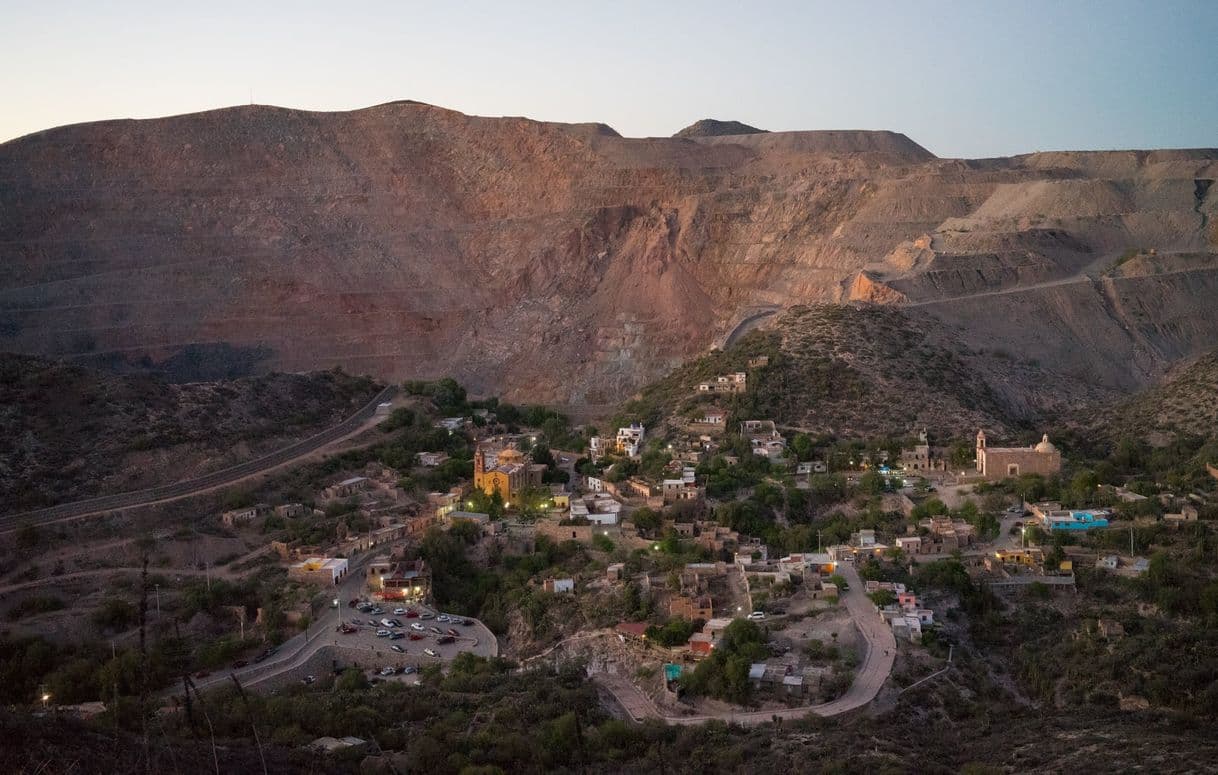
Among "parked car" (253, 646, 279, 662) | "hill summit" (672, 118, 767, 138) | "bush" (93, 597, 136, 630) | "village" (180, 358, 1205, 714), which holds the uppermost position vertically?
"hill summit" (672, 118, 767, 138)

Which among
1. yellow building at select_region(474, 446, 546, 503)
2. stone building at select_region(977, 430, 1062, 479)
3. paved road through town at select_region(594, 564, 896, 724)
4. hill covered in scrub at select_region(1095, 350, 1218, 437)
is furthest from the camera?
hill covered in scrub at select_region(1095, 350, 1218, 437)

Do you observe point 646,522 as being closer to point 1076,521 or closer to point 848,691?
point 1076,521

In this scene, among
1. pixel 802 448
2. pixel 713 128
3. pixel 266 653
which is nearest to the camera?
pixel 266 653

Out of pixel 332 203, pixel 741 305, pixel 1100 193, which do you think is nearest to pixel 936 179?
pixel 1100 193

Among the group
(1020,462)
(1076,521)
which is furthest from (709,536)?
(1020,462)

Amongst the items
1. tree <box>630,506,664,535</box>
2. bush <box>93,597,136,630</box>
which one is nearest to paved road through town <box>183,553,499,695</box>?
bush <box>93,597,136,630</box>

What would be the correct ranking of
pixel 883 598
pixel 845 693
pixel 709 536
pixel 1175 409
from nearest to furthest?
pixel 845 693
pixel 883 598
pixel 709 536
pixel 1175 409

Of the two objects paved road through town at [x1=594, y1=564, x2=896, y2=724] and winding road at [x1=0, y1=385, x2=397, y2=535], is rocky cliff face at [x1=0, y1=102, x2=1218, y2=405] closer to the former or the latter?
winding road at [x1=0, y1=385, x2=397, y2=535]
